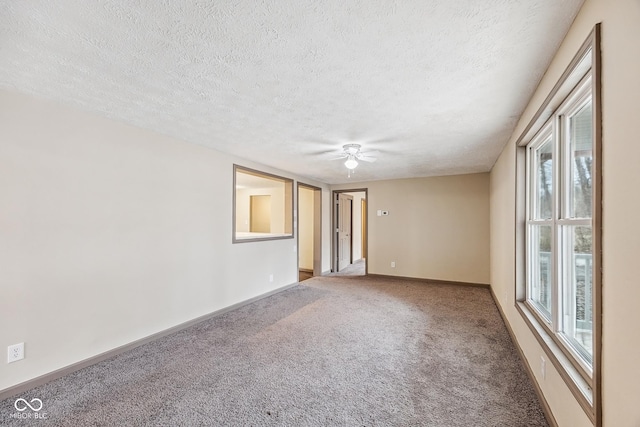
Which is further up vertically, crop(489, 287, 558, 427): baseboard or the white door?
the white door

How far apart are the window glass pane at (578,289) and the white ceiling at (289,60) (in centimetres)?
105

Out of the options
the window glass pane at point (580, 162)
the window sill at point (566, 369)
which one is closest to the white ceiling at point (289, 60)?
the window glass pane at point (580, 162)

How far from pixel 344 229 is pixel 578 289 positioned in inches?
229

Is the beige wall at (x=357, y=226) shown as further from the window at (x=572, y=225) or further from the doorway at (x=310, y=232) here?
the window at (x=572, y=225)

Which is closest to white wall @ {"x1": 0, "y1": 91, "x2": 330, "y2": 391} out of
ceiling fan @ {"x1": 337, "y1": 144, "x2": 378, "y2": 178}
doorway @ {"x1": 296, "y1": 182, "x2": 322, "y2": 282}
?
ceiling fan @ {"x1": 337, "y1": 144, "x2": 378, "y2": 178}

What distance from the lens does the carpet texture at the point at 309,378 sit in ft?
5.95

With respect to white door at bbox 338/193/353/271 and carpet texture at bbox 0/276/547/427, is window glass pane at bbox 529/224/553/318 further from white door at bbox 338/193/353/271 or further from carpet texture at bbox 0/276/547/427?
white door at bbox 338/193/353/271

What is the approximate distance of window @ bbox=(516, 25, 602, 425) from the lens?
44.7 inches

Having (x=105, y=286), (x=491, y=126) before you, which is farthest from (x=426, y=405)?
(x=105, y=286)

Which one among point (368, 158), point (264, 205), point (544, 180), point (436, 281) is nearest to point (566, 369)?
point (544, 180)

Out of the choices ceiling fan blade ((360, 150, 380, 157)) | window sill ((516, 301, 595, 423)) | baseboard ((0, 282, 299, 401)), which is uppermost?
ceiling fan blade ((360, 150, 380, 157))

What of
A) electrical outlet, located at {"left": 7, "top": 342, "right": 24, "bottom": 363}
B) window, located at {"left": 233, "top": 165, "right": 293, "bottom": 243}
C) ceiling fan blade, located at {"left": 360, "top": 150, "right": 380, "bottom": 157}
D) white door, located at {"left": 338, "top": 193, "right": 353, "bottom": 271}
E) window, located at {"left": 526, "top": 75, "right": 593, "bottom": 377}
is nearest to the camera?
window, located at {"left": 526, "top": 75, "right": 593, "bottom": 377}

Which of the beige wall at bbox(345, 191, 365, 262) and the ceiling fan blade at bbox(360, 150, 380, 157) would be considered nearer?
the ceiling fan blade at bbox(360, 150, 380, 157)

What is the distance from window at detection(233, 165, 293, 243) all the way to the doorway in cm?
51
